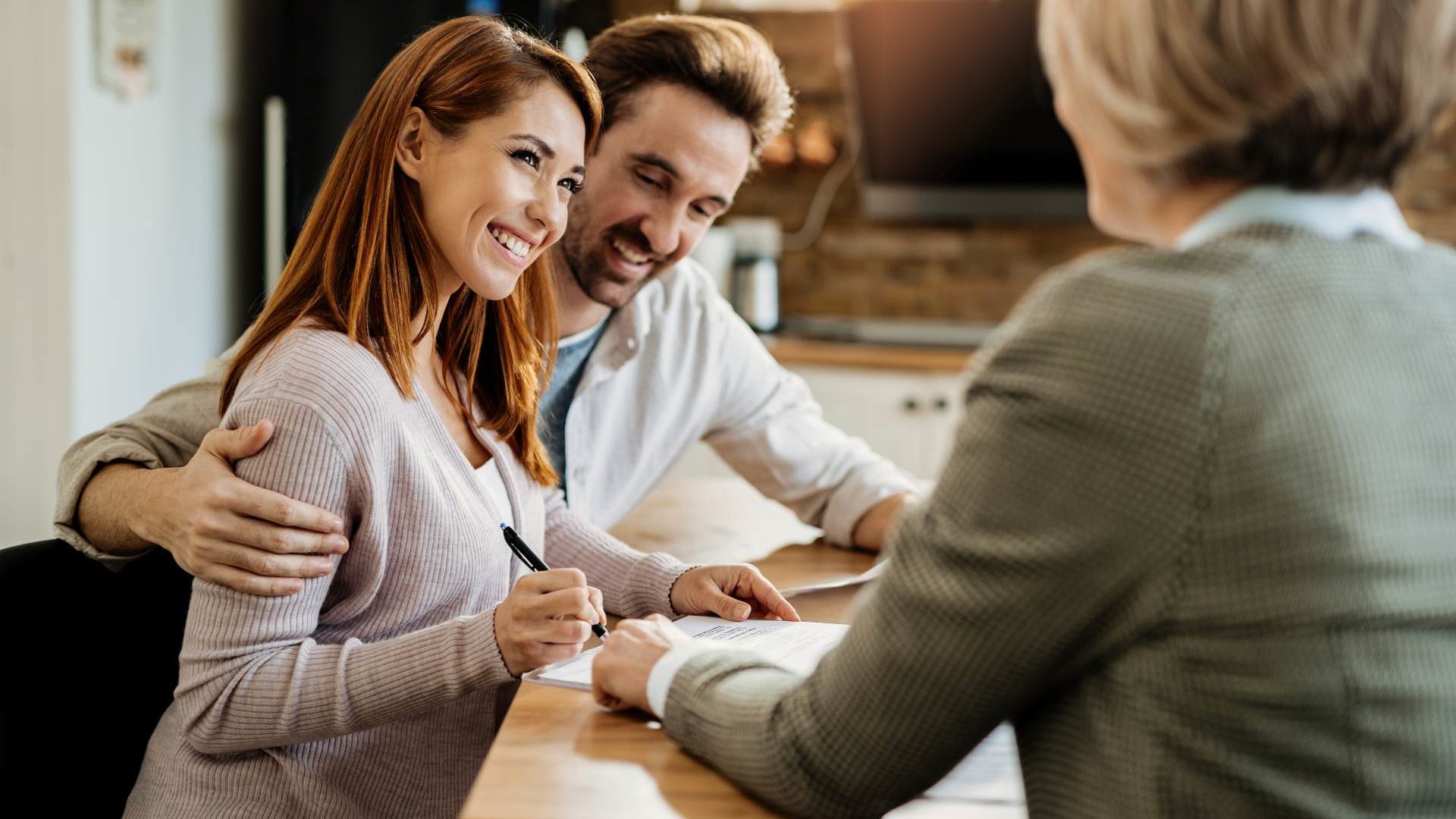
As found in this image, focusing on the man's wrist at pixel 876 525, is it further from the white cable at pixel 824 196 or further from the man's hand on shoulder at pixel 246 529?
the white cable at pixel 824 196

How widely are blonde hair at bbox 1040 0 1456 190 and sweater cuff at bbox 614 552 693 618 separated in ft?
2.22

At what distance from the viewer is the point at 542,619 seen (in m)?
0.99

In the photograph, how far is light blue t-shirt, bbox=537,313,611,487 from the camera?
67.8 inches

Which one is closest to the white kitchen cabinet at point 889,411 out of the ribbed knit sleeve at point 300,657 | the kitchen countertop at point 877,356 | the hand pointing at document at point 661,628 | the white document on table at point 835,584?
the kitchen countertop at point 877,356

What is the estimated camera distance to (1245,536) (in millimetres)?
631

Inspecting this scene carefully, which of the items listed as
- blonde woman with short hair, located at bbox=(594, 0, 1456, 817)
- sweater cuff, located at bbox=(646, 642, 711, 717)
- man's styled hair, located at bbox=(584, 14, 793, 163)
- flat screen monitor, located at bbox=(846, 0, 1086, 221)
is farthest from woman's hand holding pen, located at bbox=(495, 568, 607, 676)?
flat screen monitor, located at bbox=(846, 0, 1086, 221)

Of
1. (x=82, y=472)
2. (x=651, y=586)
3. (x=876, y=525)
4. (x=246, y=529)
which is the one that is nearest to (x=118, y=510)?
(x=82, y=472)

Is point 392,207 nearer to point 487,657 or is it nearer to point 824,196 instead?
point 487,657

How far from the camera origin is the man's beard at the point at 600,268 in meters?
1.74

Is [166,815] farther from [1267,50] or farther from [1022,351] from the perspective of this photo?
[1267,50]

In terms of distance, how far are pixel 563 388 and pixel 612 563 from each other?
51 centimetres

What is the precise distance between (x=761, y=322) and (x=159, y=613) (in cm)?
262

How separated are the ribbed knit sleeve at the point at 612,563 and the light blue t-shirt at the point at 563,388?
0.80 feet

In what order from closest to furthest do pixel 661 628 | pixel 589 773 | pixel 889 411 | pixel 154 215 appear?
1. pixel 589 773
2. pixel 661 628
3. pixel 154 215
4. pixel 889 411
